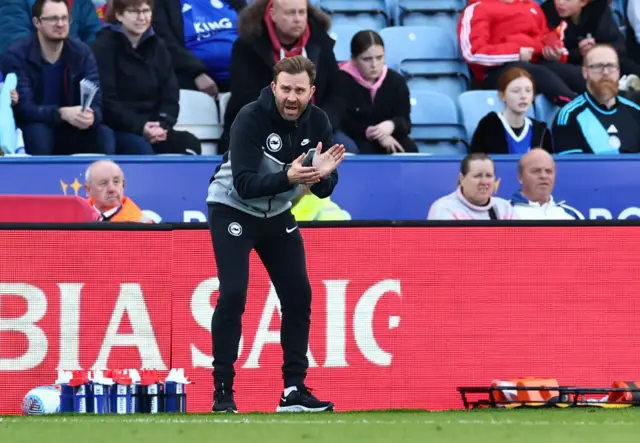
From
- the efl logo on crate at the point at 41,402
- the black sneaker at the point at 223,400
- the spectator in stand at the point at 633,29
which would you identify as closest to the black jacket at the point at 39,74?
the efl logo on crate at the point at 41,402

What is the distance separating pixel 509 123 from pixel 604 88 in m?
0.84

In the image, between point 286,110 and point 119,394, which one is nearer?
point 286,110

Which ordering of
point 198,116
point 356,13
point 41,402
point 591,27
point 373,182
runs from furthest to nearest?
point 356,13, point 591,27, point 198,116, point 373,182, point 41,402

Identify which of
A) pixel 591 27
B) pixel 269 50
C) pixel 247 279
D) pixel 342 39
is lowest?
pixel 247 279

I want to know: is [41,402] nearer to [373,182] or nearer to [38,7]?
[373,182]

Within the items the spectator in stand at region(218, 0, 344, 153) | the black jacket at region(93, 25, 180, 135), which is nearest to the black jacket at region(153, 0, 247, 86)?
the black jacket at region(93, 25, 180, 135)

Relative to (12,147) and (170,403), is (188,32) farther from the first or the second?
(170,403)

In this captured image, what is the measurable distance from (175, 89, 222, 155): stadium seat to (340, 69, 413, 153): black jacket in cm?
107

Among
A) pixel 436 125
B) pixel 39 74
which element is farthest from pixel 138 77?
pixel 436 125

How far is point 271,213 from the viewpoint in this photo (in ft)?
25.5

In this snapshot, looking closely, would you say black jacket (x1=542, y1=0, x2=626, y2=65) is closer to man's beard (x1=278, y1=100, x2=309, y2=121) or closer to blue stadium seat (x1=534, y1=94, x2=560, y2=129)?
blue stadium seat (x1=534, y1=94, x2=560, y2=129)

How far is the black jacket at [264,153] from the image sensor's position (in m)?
7.53

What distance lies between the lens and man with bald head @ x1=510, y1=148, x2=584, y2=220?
10.4 metres

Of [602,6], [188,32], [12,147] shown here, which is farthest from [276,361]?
[602,6]
